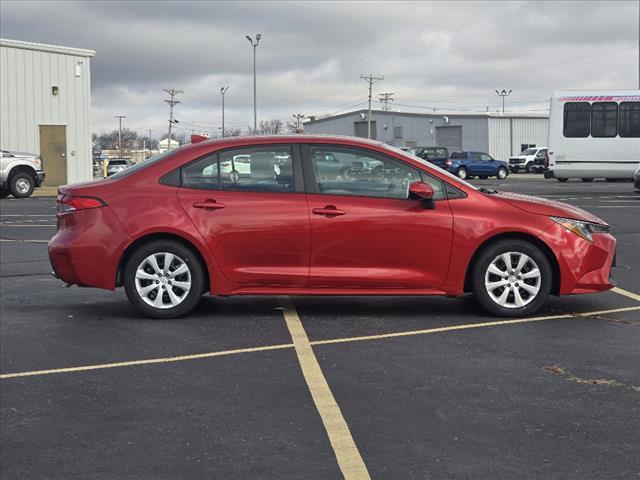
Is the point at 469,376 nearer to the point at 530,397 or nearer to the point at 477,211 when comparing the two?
the point at 530,397

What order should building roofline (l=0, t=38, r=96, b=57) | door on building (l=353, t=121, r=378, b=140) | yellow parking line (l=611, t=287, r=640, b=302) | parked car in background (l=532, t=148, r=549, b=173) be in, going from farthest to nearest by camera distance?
door on building (l=353, t=121, r=378, b=140), parked car in background (l=532, t=148, r=549, b=173), building roofline (l=0, t=38, r=96, b=57), yellow parking line (l=611, t=287, r=640, b=302)

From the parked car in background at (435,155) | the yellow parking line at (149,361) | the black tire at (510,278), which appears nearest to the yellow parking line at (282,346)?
the yellow parking line at (149,361)

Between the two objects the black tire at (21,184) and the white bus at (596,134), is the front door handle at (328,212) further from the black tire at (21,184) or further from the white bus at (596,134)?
the white bus at (596,134)

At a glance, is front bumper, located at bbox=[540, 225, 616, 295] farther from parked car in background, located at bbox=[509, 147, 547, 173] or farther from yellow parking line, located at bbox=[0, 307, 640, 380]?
parked car in background, located at bbox=[509, 147, 547, 173]

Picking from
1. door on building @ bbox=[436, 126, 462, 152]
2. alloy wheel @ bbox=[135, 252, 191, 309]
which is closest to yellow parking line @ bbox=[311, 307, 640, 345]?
alloy wheel @ bbox=[135, 252, 191, 309]

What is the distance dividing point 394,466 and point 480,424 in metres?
0.81

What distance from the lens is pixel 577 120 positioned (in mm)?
31562

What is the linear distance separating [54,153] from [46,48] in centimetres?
451

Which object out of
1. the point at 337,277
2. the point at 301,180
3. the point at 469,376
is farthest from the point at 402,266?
the point at 469,376

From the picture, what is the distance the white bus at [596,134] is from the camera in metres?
31.2

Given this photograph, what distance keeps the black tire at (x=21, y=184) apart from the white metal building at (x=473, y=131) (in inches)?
2313

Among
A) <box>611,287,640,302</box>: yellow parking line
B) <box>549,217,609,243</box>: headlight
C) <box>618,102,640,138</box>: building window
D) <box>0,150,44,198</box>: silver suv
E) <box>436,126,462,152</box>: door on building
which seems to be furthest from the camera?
<box>436,126,462,152</box>: door on building

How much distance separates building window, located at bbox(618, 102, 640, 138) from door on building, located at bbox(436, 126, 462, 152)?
5458 centimetres

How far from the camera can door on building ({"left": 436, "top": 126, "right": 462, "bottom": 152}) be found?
86.9 m
